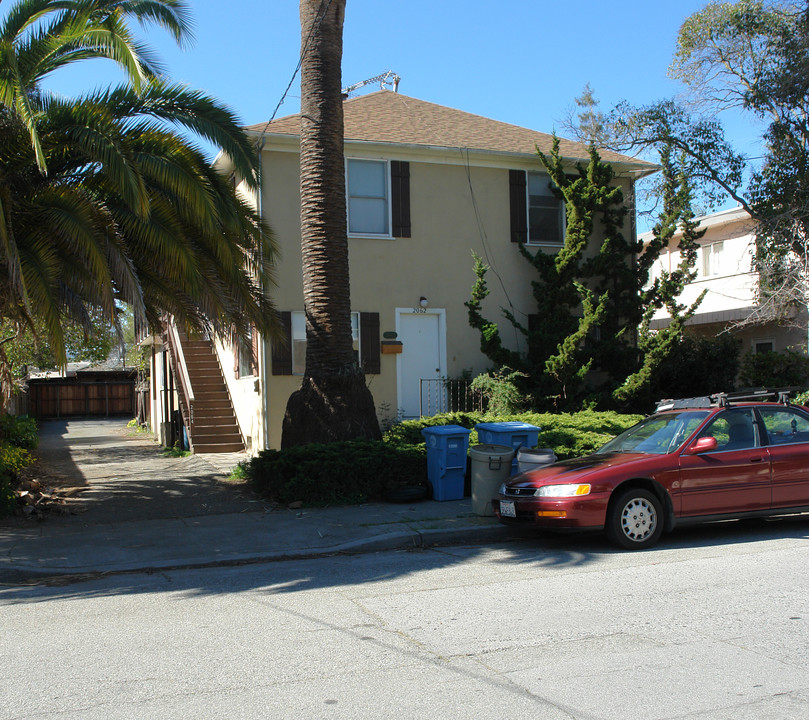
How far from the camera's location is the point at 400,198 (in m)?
16.9

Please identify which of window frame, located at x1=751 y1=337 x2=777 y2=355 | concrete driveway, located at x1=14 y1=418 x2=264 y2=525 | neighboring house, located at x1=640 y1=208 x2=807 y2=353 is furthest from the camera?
window frame, located at x1=751 y1=337 x2=777 y2=355

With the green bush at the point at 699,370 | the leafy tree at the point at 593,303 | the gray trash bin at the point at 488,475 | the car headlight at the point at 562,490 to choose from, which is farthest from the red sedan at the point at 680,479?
the green bush at the point at 699,370

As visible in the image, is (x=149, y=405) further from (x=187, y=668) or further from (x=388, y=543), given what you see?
(x=187, y=668)

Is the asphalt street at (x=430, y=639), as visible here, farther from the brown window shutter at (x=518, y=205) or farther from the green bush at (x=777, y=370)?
the green bush at (x=777, y=370)

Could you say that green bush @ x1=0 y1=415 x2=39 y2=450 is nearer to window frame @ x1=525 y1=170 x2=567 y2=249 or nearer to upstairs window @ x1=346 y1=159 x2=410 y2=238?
upstairs window @ x1=346 y1=159 x2=410 y2=238

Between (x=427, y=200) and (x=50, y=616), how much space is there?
41.7 feet

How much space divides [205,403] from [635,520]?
12.4 meters

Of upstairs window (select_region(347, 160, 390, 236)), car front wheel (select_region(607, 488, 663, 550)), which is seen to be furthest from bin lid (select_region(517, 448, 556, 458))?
upstairs window (select_region(347, 160, 390, 236))

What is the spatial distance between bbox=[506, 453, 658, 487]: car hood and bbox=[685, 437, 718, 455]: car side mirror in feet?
1.34

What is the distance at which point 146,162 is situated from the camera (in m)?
9.66

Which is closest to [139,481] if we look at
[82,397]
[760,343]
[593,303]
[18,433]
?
[18,433]

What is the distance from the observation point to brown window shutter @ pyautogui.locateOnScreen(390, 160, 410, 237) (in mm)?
16859

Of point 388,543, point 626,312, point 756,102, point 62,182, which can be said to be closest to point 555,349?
point 626,312

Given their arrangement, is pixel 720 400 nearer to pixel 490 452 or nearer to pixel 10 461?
pixel 490 452
